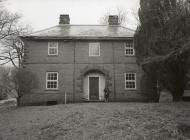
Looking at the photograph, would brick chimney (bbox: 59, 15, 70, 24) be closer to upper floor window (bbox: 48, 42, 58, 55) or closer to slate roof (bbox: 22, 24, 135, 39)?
slate roof (bbox: 22, 24, 135, 39)

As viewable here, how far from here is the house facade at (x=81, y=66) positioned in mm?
24641

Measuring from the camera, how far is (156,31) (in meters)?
18.8

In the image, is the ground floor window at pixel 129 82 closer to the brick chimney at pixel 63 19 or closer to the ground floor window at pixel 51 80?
the ground floor window at pixel 51 80

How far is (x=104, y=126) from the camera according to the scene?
11.8 metres

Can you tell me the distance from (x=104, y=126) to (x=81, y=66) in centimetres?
1372

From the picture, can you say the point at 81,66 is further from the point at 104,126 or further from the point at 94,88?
the point at 104,126

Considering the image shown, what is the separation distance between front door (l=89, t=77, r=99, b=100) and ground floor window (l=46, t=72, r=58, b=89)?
11.7ft

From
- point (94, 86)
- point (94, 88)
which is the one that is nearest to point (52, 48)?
point (94, 86)

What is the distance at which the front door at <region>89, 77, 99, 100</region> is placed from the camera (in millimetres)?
25250

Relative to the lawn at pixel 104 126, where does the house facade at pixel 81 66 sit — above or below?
above

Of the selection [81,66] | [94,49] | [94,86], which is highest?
[94,49]

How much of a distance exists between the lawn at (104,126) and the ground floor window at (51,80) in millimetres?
9392

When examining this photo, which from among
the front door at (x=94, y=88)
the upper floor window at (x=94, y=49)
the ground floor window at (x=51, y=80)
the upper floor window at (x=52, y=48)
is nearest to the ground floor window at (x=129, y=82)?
the front door at (x=94, y=88)

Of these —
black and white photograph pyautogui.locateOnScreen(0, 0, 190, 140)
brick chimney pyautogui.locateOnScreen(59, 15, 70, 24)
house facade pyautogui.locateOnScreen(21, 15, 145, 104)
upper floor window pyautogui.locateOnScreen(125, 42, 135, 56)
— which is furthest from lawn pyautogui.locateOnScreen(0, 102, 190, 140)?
brick chimney pyautogui.locateOnScreen(59, 15, 70, 24)
